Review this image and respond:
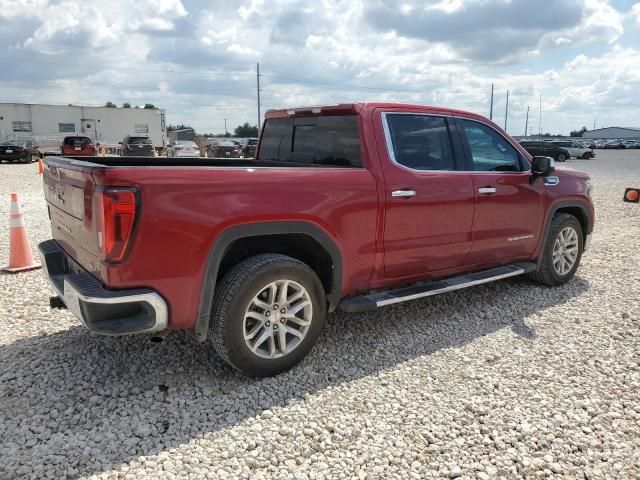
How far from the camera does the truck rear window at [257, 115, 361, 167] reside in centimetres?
395

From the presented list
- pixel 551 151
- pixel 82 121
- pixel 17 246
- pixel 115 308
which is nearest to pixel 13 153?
pixel 17 246

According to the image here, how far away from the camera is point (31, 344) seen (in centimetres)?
396

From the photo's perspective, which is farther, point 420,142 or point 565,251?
point 565,251

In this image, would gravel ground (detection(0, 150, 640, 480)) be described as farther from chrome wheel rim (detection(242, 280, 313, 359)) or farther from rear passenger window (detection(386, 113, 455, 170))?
rear passenger window (detection(386, 113, 455, 170))

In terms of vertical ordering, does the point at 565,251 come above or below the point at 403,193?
below

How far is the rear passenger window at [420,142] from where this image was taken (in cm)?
401

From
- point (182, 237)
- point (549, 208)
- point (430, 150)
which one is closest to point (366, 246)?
point (430, 150)

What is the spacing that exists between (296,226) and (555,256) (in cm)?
339

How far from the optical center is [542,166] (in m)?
4.90

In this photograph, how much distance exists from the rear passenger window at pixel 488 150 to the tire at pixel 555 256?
0.88 meters

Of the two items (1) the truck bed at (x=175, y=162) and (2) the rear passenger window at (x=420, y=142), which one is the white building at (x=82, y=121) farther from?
(2) the rear passenger window at (x=420, y=142)

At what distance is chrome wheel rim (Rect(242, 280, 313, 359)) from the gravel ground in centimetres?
22

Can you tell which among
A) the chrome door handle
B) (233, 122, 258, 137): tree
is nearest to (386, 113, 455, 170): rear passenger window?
the chrome door handle

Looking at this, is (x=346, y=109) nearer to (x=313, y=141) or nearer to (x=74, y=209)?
(x=313, y=141)
